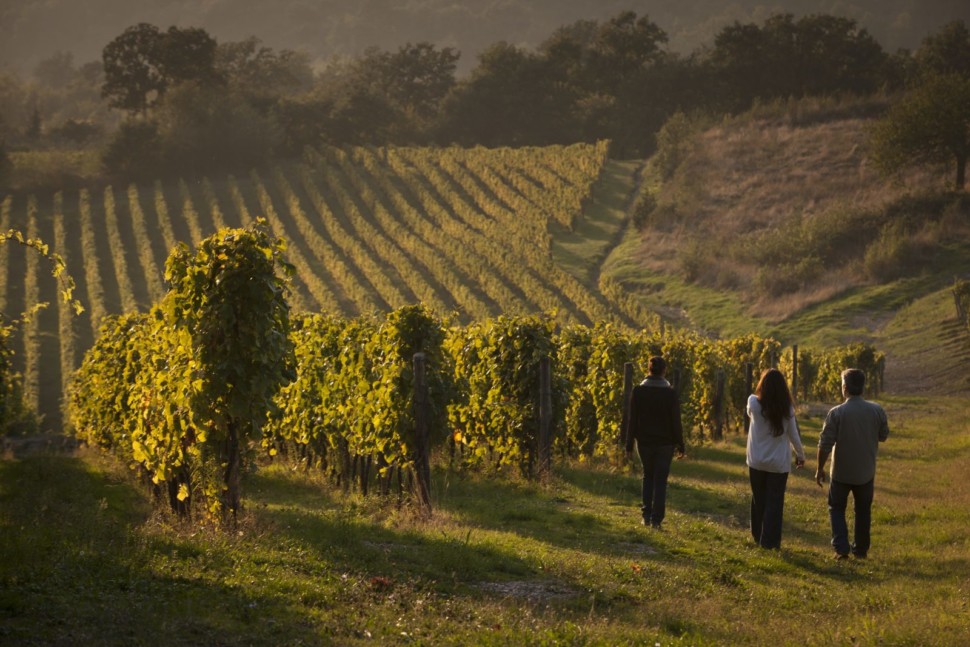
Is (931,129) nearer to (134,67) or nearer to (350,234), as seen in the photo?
(350,234)

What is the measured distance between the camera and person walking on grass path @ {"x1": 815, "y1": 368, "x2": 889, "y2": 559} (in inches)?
406

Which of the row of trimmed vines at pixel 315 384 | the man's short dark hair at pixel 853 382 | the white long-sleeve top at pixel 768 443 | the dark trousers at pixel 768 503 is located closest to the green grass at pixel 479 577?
the dark trousers at pixel 768 503

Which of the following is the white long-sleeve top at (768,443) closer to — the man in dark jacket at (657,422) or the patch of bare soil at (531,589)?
the man in dark jacket at (657,422)

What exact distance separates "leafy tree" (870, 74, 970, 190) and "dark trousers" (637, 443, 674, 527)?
61.5m

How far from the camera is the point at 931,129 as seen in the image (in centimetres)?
6619

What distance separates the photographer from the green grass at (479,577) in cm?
683

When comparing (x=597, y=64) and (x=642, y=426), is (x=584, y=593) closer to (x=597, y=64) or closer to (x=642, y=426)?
(x=642, y=426)

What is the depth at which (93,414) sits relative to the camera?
19859 mm

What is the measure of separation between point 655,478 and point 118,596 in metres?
6.38

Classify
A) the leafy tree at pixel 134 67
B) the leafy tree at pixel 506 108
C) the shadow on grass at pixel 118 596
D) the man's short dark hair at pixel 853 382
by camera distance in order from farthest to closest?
1. the leafy tree at pixel 506 108
2. the leafy tree at pixel 134 67
3. the man's short dark hair at pixel 853 382
4. the shadow on grass at pixel 118 596

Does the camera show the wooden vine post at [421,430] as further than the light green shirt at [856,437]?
Yes

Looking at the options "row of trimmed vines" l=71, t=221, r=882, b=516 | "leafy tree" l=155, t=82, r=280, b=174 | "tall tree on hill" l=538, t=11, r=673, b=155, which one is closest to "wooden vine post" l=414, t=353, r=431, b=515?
"row of trimmed vines" l=71, t=221, r=882, b=516

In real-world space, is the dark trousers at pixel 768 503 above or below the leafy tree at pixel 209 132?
below

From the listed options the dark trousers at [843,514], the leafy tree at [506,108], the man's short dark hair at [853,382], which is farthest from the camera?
the leafy tree at [506,108]
